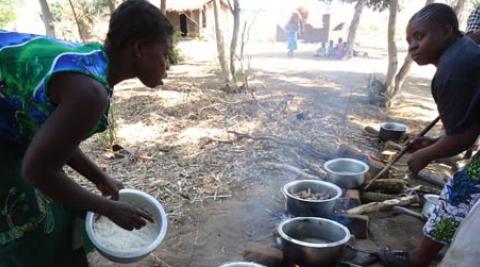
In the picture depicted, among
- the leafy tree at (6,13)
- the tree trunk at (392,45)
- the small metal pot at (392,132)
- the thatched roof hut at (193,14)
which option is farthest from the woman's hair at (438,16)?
the leafy tree at (6,13)

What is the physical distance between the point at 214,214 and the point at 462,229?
258cm

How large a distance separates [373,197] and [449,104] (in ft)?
5.70

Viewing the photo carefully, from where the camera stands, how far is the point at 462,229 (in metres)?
0.88

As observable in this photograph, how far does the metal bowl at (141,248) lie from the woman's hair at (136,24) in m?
0.83

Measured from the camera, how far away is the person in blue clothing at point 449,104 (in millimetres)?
1821

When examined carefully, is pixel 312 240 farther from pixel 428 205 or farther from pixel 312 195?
Answer: pixel 428 205

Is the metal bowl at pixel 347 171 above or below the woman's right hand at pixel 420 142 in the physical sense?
below

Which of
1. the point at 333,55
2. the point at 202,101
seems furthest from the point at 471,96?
the point at 333,55

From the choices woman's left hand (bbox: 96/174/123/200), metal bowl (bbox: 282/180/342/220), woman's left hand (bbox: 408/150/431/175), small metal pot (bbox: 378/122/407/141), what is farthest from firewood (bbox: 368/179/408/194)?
woman's left hand (bbox: 96/174/123/200)

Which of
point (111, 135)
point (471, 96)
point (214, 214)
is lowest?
point (214, 214)

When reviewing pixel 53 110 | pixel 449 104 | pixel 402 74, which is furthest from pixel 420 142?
pixel 402 74

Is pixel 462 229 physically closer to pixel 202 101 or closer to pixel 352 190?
pixel 352 190

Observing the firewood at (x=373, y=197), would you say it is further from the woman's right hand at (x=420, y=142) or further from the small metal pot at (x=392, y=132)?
the small metal pot at (x=392, y=132)

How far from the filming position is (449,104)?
6.14ft
